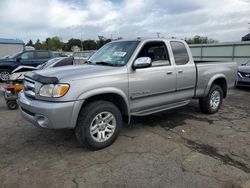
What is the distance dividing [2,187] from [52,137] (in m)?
1.76

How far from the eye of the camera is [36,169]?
12.4ft

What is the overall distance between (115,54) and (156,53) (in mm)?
877

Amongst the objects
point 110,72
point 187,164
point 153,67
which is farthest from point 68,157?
point 153,67

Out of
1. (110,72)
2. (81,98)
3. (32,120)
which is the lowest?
(32,120)

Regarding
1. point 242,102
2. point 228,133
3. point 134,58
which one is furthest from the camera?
point 242,102

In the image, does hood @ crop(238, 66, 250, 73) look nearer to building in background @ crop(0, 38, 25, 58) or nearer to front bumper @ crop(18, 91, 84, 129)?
front bumper @ crop(18, 91, 84, 129)

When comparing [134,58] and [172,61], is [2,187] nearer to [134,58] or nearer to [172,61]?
[134,58]

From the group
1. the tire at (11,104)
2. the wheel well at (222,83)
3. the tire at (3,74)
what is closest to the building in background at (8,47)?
the tire at (3,74)

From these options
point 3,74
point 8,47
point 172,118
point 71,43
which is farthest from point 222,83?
point 71,43

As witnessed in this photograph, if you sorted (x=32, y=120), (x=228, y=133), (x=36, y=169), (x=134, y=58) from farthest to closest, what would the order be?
(x=228, y=133) < (x=134, y=58) < (x=32, y=120) < (x=36, y=169)

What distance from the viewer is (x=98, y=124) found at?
432 centimetres

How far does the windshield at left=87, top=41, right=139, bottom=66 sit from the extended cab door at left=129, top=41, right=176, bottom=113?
0.23m

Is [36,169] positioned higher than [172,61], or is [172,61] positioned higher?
[172,61]

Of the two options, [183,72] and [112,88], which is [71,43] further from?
[112,88]
